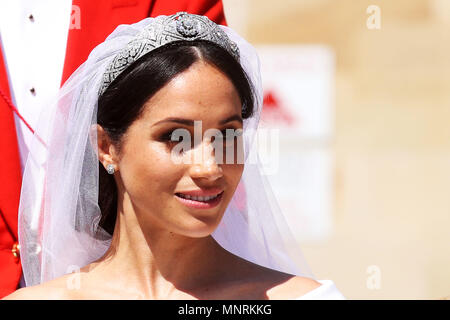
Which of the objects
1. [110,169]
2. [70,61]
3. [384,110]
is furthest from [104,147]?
[384,110]

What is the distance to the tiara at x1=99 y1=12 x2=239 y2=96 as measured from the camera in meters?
2.23

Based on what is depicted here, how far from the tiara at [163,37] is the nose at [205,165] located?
0.91 ft

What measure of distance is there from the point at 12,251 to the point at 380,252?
4.01 meters

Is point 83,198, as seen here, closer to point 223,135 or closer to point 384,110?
point 223,135

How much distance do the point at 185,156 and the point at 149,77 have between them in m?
0.21

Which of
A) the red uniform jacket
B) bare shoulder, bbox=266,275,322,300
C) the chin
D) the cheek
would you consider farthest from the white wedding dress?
the red uniform jacket

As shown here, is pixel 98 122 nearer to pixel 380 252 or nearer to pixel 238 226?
pixel 238 226

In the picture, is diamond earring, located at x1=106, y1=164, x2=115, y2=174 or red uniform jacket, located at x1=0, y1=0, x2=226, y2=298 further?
red uniform jacket, located at x1=0, y1=0, x2=226, y2=298

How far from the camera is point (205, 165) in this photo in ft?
6.98

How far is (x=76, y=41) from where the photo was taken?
9.04 feet

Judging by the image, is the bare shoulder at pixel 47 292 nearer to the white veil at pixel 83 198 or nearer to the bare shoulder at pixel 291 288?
the white veil at pixel 83 198

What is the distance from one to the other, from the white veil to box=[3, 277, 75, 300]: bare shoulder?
0.16 meters

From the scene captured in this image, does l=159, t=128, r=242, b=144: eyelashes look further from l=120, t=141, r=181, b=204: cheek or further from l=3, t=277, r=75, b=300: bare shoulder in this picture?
l=3, t=277, r=75, b=300: bare shoulder

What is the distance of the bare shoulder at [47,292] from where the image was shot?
7.47ft
